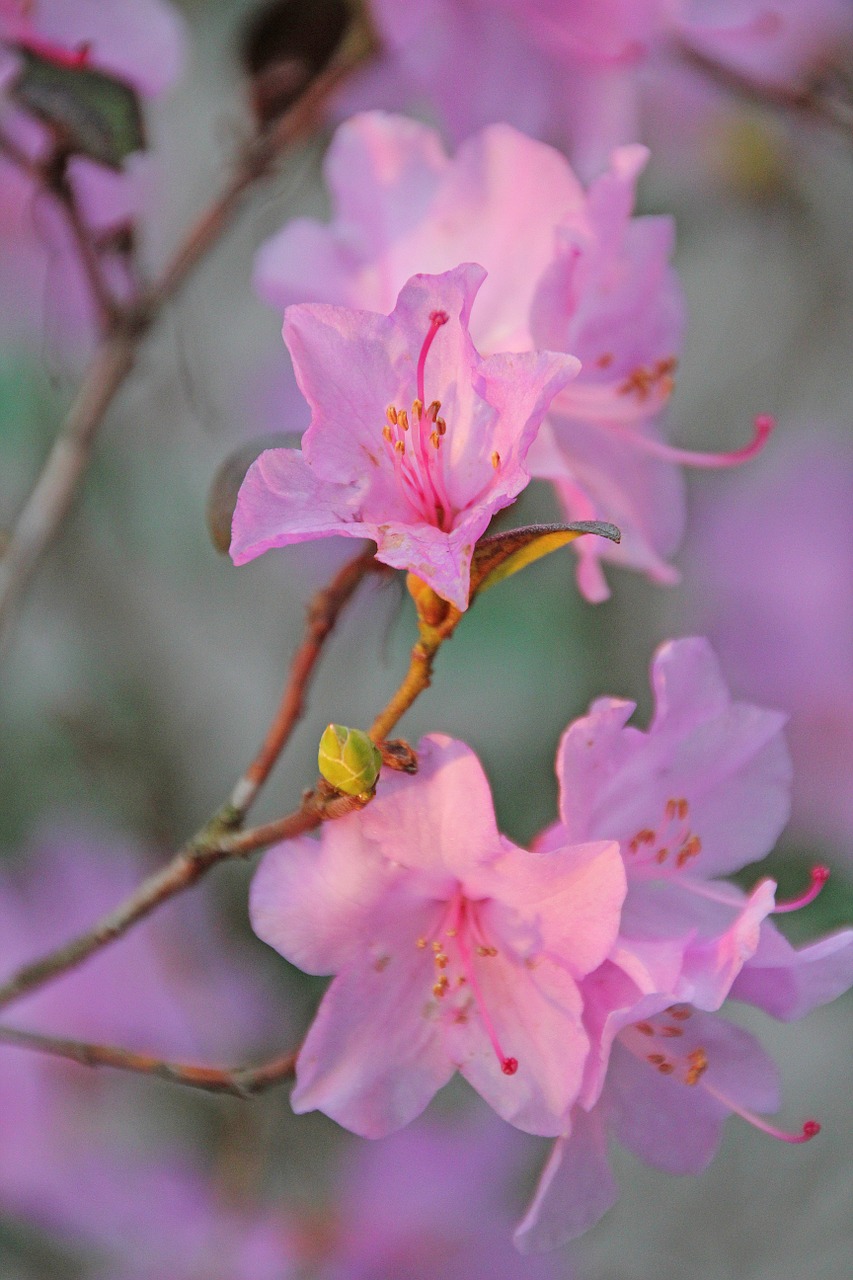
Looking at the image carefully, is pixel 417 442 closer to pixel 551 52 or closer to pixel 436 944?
pixel 436 944

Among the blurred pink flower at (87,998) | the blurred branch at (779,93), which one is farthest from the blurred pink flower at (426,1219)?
the blurred branch at (779,93)

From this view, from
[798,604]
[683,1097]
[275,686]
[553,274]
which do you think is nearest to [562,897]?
[683,1097]

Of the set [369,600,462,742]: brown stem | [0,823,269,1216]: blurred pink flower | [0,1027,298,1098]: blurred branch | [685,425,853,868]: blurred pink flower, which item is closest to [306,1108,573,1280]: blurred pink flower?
[0,823,269,1216]: blurred pink flower

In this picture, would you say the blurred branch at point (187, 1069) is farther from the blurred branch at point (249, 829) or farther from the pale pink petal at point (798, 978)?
the pale pink petal at point (798, 978)

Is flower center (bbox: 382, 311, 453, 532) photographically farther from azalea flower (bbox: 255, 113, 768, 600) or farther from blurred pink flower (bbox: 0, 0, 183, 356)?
blurred pink flower (bbox: 0, 0, 183, 356)

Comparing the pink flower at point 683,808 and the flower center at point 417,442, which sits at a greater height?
the flower center at point 417,442

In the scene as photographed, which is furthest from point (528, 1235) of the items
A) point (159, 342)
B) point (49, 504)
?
point (159, 342)
